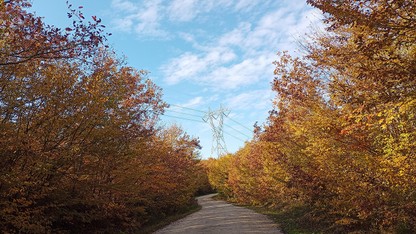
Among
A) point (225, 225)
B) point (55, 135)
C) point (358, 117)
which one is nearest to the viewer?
point (358, 117)

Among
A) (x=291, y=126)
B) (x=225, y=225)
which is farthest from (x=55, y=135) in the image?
(x=225, y=225)

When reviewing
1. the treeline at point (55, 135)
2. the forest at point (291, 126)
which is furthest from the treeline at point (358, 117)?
the treeline at point (55, 135)

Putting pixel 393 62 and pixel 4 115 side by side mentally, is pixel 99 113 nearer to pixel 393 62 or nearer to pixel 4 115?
pixel 4 115

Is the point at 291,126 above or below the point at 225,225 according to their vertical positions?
above

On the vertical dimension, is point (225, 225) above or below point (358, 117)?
below

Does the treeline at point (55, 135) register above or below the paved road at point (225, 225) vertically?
above

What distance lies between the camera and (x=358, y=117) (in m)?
7.00

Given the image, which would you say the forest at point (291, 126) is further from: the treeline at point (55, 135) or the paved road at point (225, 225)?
the paved road at point (225, 225)

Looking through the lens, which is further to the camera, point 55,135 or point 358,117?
point 55,135

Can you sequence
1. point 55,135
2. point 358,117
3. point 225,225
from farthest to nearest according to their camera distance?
point 225,225, point 55,135, point 358,117

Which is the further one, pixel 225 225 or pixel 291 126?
pixel 225 225

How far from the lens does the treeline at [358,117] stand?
5727 mm

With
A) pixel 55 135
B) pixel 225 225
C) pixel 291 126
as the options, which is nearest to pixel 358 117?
pixel 291 126

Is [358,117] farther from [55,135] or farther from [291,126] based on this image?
[55,135]
